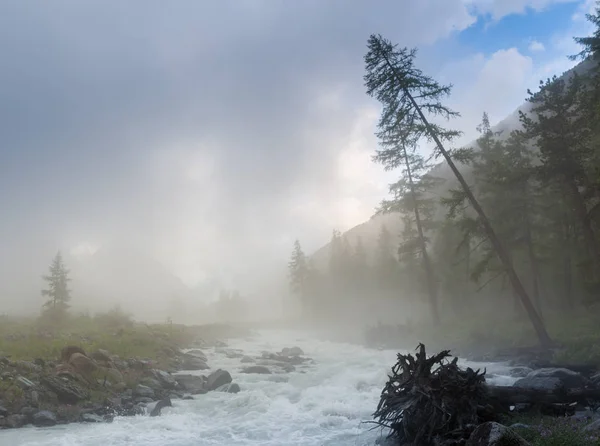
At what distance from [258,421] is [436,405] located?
8.19 metres

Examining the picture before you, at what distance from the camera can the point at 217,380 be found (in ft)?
75.3

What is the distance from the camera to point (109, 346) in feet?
92.6

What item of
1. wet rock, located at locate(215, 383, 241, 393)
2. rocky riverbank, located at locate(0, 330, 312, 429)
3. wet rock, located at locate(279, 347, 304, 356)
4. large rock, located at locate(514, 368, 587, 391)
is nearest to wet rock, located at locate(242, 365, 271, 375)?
rocky riverbank, located at locate(0, 330, 312, 429)

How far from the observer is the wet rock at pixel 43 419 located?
15.9m

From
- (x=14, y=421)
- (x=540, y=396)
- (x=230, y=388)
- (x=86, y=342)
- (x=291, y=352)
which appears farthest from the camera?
(x=291, y=352)

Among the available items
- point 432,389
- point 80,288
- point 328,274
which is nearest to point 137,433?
point 432,389

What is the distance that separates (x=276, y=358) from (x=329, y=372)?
30.7 feet

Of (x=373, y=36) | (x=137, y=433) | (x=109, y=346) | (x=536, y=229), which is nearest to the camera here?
(x=137, y=433)

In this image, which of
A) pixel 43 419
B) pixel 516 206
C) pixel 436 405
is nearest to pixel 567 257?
pixel 516 206

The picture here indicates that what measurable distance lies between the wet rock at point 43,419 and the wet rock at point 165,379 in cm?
657

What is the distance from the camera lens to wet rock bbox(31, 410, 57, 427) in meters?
15.9

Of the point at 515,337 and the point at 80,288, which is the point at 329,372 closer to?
the point at 515,337

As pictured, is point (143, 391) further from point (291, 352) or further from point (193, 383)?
point (291, 352)

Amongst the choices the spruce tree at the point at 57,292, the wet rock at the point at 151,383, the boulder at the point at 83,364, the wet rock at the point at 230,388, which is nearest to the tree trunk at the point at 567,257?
the wet rock at the point at 230,388
